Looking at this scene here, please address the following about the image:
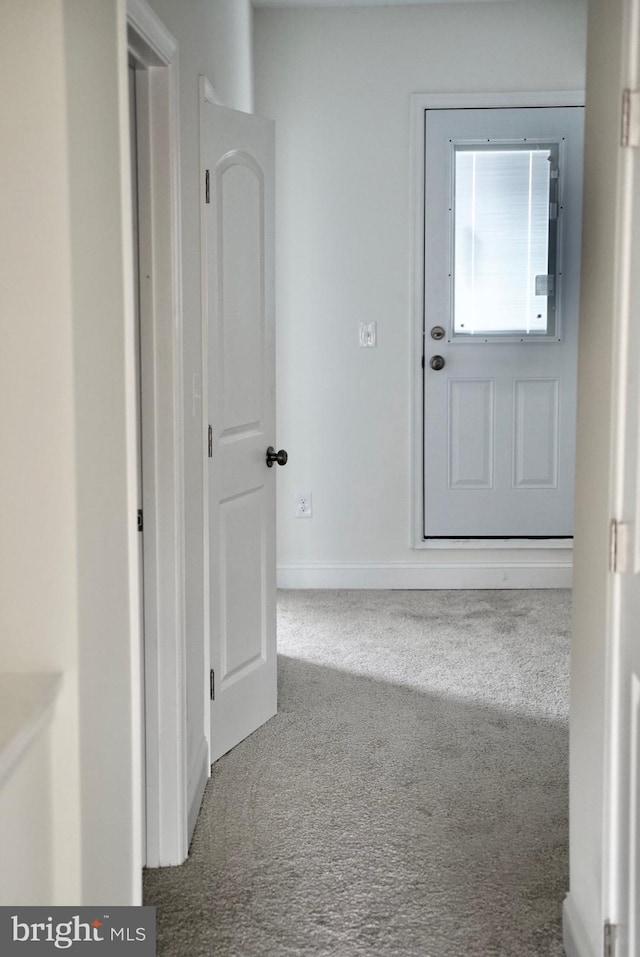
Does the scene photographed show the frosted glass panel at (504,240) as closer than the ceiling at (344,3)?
No

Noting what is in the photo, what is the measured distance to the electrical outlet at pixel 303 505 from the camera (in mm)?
5566

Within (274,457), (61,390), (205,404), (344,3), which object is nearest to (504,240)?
(344,3)

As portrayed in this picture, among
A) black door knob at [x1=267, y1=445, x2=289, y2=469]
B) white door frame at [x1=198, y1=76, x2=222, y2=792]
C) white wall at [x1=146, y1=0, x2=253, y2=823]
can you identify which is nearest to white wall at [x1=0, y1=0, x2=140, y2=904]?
white wall at [x1=146, y1=0, x2=253, y2=823]

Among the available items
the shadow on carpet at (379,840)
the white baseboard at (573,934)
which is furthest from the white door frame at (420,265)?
the white baseboard at (573,934)

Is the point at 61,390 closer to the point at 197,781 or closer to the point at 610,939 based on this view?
the point at 610,939

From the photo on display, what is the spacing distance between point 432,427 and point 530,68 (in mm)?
1829

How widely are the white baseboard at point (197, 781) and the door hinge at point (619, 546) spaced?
4.76 ft

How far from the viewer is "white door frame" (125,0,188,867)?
2572mm

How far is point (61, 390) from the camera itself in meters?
1.48

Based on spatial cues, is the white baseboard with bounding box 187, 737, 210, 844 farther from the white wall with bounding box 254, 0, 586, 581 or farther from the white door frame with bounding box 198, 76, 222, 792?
the white wall with bounding box 254, 0, 586, 581

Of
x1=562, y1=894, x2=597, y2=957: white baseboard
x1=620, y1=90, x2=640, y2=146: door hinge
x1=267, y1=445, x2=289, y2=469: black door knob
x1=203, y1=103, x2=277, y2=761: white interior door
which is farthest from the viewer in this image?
x1=267, y1=445, x2=289, y2=469: black door knob

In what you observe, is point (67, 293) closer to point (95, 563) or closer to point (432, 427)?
point (95, 563)

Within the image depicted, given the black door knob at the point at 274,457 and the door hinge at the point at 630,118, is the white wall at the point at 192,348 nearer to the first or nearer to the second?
the black door knob at the point at 274,457

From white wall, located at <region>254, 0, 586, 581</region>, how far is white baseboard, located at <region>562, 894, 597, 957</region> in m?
3.32
